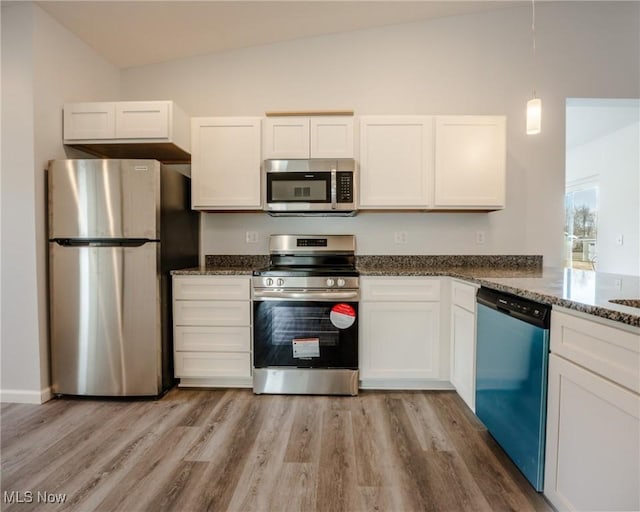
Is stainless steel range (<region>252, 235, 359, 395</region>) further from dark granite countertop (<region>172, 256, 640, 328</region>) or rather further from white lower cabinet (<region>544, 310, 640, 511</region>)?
white lower cabinet (<region>544, 310, 640, 511</region>)

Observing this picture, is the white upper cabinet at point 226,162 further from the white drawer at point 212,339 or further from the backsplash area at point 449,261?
the white drawer at point 212,339

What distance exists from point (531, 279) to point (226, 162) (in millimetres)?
2218

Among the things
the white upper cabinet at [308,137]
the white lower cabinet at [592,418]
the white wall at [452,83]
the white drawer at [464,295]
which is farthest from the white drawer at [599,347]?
the white upper cabinet at [308,137]

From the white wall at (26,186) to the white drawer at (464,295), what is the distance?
9.21ft

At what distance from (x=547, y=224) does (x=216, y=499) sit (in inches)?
122

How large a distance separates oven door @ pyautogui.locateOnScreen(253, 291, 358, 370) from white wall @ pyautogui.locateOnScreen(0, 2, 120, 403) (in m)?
1.49

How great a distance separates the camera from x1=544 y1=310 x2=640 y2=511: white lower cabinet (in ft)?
3.06

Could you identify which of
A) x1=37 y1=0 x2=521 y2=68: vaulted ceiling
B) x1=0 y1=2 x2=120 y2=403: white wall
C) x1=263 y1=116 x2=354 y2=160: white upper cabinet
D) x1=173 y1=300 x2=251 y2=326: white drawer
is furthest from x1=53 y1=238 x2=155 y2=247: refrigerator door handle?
x1=37 y1=0 x2=521 y2=68: vaulted ceiling

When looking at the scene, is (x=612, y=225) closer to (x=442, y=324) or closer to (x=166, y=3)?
(x=442, y=324)

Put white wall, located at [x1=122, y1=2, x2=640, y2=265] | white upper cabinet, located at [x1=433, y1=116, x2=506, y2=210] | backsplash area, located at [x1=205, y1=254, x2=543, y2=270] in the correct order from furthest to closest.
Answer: backsplash area, located at [x1=205, y1=254, x2=543, y2=270] < white wall, located at [x1=122, y1=2, x2=640, y2=265] < white upper cabinet, located at [x1=433, y1=116, x2=506, y2=210]

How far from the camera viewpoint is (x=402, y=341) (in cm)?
232

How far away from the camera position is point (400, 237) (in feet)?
9.41

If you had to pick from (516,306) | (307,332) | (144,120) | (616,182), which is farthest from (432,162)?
(616,182)

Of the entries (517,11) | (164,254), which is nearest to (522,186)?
(517,11)
